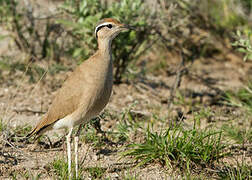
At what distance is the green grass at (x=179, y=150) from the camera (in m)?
3.92

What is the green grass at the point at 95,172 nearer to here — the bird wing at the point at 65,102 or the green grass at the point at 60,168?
the green grass at the point at 60,168

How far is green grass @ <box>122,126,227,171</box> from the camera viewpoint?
3.92m

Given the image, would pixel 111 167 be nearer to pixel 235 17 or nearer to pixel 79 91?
pixel 79 91

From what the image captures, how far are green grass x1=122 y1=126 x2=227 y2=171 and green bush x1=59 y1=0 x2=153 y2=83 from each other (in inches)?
76.3

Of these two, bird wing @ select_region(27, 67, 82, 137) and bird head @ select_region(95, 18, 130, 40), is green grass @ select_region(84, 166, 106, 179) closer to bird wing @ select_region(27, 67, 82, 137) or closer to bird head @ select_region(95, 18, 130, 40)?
bird wing @ select_region(27, 67, 82, 137)

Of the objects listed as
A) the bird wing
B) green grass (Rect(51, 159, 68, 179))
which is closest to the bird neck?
the bird wing

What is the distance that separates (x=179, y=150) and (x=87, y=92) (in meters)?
1.02

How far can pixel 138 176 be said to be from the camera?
380cm

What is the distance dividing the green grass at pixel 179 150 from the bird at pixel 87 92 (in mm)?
603

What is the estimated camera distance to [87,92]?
12.2 feet

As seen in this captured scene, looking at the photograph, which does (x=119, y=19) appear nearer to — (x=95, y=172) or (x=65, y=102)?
(x=65, y=102)

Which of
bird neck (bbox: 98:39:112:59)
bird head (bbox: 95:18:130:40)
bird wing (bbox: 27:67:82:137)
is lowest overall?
bird wing (bbox: 27:67:82:137)

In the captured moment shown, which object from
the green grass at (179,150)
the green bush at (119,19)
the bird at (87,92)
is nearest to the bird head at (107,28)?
the bird at (87,92)

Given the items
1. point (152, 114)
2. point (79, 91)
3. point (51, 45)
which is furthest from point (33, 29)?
point (79, 91)
